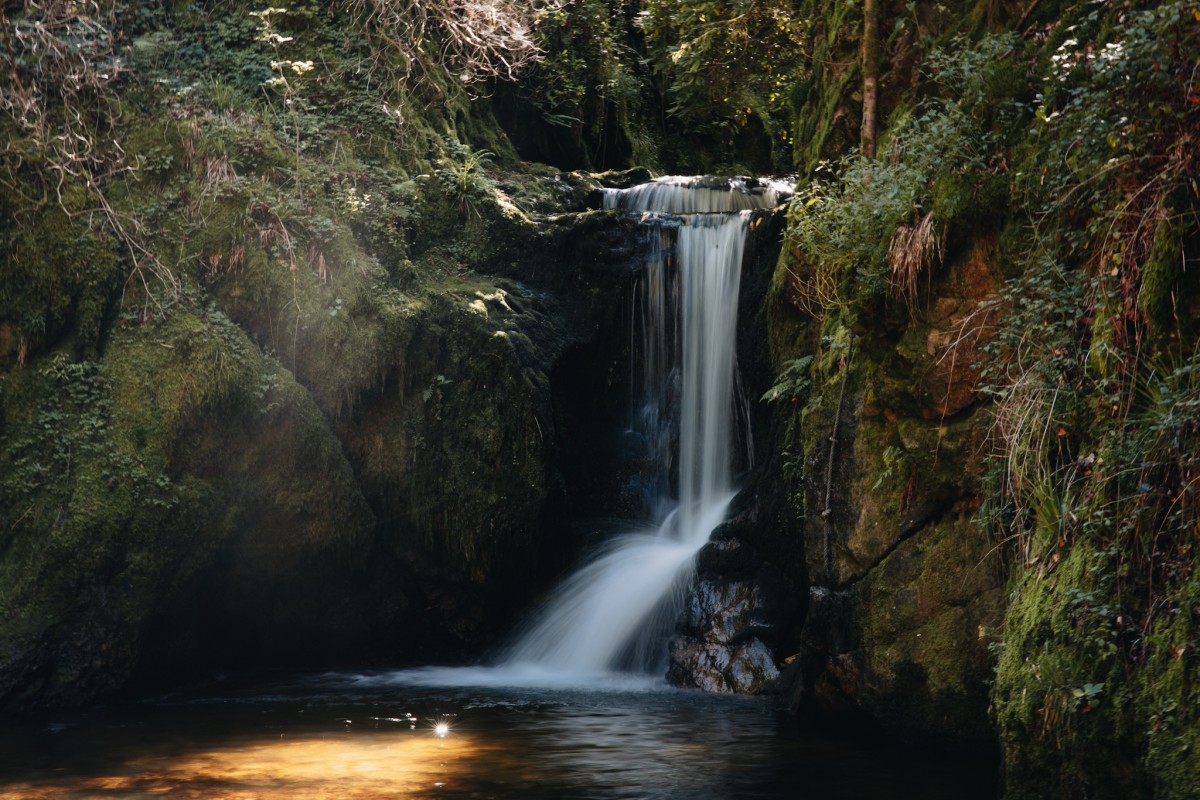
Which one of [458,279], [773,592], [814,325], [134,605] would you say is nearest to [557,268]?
[458,279]

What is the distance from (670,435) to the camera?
11633 millimetres

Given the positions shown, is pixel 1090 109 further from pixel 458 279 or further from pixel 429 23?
pixel 429 23

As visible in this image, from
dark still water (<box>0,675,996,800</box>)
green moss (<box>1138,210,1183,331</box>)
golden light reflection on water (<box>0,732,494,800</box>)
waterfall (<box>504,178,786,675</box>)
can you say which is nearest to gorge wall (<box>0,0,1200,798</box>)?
green moss (<box>1138,210,1183,331</box>)

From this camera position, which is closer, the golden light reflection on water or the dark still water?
the golden light reflection on water

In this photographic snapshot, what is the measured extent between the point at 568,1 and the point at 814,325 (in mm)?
6910

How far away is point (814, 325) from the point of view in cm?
931

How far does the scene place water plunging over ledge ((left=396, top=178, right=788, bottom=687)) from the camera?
1001 cm

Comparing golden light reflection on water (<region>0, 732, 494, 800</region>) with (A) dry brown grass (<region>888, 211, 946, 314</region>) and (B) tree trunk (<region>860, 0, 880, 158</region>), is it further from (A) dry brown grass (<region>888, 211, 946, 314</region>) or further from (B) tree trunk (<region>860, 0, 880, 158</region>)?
(B) tree trunk (<region>860, 0, 880, 158</region>)

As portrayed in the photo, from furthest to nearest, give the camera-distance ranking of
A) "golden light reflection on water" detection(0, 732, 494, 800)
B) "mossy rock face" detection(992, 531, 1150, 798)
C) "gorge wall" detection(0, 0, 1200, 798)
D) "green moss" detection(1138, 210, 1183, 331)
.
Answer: "golden light reflection on water" detection(0, 732, 494, 800) < "gorge wall" detection(0, 0, 1200, 798) < "green moss" detection(1138, 210, 1183, 331) < "mossy rock face" detection(992, 531, 1150, 798)

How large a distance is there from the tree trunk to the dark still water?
4.49 metres

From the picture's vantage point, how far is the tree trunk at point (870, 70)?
27.5 feet

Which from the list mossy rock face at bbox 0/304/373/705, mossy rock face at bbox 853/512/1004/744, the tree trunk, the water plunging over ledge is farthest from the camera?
the water plunging over ledge

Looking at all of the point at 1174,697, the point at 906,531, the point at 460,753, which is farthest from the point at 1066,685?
the point at 460,753

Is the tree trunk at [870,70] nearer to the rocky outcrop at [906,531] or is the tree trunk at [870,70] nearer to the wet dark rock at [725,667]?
the rocky outcrop at [906,531]
